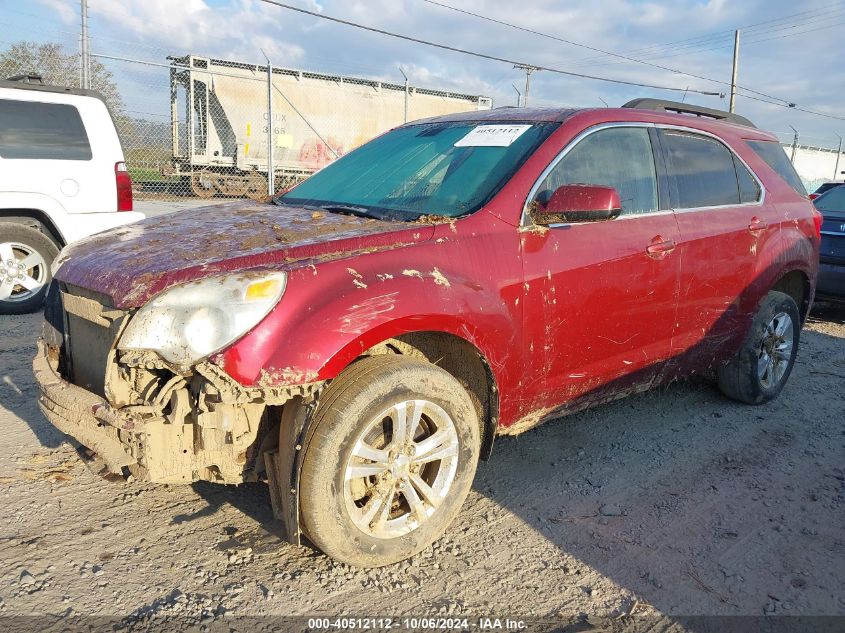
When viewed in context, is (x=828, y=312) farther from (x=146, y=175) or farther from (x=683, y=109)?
(x=146, y=175)

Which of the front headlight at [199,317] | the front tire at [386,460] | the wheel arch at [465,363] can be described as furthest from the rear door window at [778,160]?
the front headlight at [199,317]

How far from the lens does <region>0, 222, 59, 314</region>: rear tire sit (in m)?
6.24

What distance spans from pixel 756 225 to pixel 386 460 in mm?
2993

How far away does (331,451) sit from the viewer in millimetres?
2406

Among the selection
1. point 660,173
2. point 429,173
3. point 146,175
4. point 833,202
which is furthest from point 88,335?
point 146,175

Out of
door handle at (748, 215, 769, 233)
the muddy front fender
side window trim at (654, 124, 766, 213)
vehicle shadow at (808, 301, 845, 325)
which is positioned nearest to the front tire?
the muddy front fender

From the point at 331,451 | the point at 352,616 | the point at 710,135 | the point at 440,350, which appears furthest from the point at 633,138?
the point at 352,616

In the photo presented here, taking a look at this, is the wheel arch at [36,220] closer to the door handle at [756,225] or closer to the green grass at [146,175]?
the green grass at [146,175]

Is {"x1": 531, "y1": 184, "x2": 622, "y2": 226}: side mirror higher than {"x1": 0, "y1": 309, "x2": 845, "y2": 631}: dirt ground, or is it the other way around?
{"x1": 531, "y1": 184, "x2": 622, "y2": 226}: side mirror

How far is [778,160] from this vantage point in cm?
477

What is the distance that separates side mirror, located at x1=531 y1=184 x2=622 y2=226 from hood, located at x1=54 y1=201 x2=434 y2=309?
60cm

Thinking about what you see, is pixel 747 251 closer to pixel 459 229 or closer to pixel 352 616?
pixel 459 229

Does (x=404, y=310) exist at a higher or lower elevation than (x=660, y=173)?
lower

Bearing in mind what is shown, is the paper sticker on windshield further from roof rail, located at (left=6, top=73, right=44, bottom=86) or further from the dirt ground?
roof rail, located at (left=6, top=73, right=44, bottom=86)
